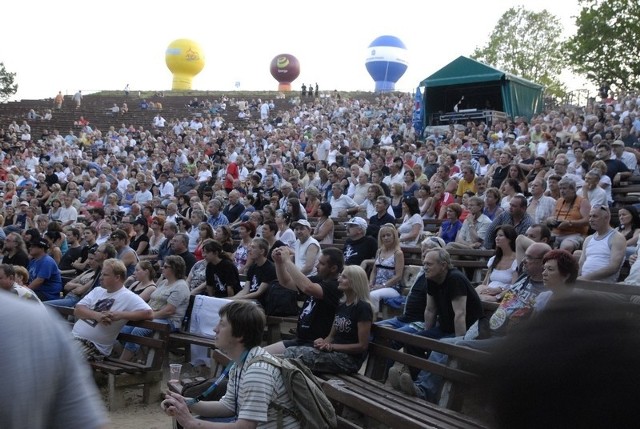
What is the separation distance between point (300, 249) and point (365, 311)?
3.62 metres

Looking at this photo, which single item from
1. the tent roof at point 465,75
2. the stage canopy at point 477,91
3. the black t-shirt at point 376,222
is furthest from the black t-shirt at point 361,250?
the tent roof at point 465,75

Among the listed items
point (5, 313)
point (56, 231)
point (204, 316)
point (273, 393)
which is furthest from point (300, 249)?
point (5, 313)

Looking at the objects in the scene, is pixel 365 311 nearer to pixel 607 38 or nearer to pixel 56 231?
pixel 56 231

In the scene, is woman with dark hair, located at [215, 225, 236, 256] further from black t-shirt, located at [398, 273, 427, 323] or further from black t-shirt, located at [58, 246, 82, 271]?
black t-shirt, located at [398, 273, 427, 323]

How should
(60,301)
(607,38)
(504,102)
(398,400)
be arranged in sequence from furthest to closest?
(607,38) < (504,102) < (60,301) < (398,400)

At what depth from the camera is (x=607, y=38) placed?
3444 centimetres

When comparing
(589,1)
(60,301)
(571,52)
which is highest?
(589,1)

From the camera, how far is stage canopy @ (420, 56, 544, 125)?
930 inches

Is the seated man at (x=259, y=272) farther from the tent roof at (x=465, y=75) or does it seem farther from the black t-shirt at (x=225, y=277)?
the tent roof at (x=465, y=75)

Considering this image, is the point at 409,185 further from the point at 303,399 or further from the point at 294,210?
the point at 303,399

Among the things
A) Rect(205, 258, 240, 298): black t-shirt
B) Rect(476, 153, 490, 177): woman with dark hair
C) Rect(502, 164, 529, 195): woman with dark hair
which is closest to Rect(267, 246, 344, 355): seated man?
Rect(205, 258, 240, 298): black t-shirt

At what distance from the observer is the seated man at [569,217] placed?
811 cm

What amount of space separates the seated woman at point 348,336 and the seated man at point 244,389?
133cm

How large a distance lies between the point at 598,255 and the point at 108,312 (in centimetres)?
475
